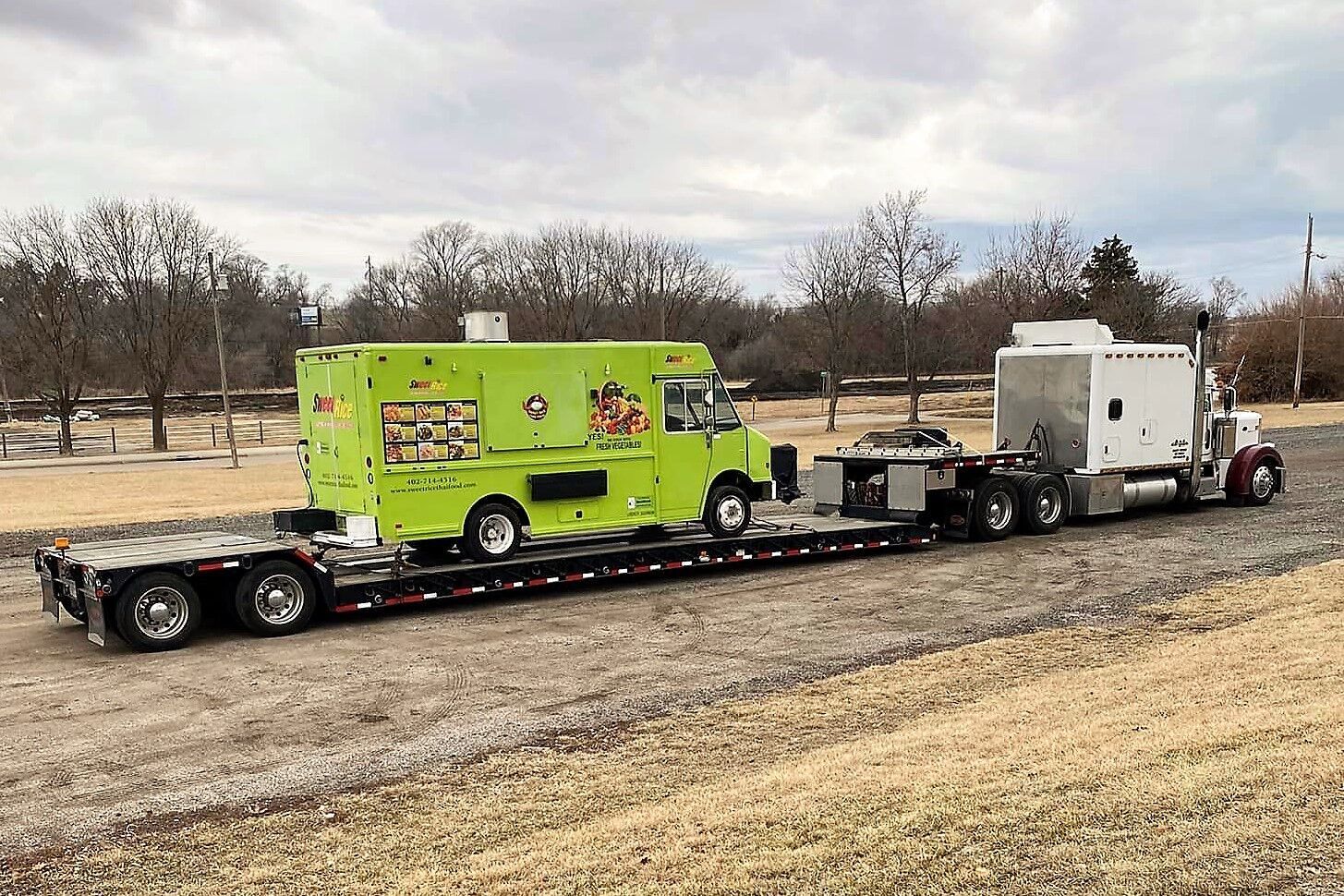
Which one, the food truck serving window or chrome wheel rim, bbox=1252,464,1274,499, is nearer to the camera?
the food truck serving window

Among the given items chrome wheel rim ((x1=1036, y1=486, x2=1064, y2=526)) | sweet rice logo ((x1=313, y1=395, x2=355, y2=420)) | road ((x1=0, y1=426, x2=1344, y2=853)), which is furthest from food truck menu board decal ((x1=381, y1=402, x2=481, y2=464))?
chrome wheel rim ((x1=1036, y1=486, x2=1064, y2=526))

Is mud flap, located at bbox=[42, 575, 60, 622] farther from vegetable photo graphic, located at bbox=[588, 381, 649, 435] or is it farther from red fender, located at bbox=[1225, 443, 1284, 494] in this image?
red fender, located at bbox=[1225, 443, 1284, 494]

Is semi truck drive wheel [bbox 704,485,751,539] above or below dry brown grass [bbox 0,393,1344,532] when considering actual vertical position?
above

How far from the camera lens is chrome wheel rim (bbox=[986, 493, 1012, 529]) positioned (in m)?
16.5

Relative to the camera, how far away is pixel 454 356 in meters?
12.1

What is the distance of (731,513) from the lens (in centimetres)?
1430

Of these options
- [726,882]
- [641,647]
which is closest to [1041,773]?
[726,882]

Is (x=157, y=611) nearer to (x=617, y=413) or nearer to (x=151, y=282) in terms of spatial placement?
(x=617, y=413)

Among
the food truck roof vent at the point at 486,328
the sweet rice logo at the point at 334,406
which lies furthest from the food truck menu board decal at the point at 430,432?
the food truck roof vent at the point at 486,328

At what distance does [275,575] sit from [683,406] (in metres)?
5.18

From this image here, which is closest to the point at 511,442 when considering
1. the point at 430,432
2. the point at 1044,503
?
the point at 430,432

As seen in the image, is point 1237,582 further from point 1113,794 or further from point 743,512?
point 1113,794

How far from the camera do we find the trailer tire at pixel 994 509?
643 inches

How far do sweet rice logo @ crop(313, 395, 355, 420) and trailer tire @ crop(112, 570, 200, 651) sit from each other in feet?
7.67
